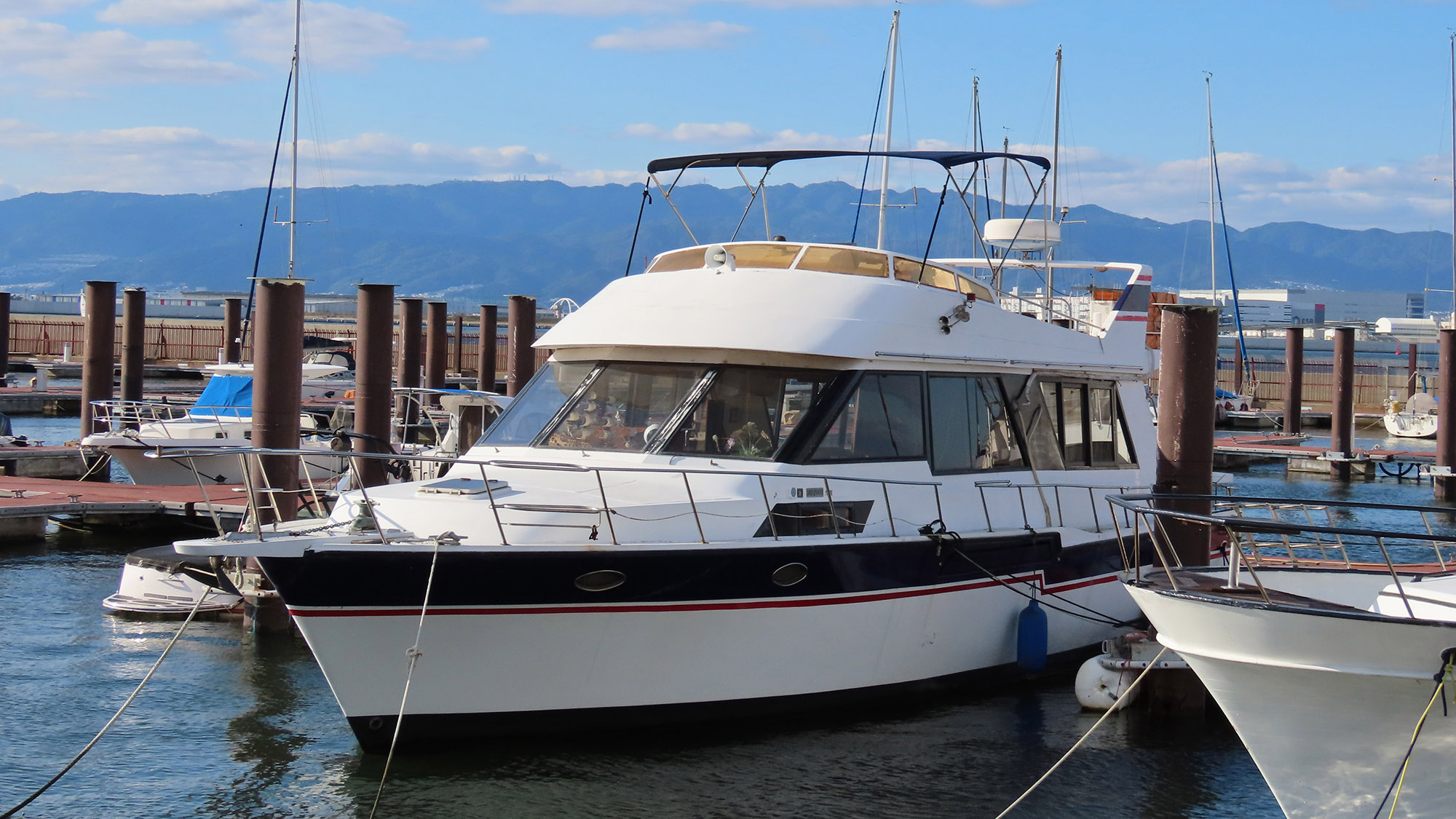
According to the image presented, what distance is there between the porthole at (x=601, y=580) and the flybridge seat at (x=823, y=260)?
328 cm

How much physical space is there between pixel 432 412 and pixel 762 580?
41.5 ft

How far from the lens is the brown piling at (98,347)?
2317 centimetres

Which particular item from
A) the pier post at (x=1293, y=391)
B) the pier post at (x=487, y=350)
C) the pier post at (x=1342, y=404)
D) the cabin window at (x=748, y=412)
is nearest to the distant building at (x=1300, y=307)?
the pier post at (x=1293, y=391)

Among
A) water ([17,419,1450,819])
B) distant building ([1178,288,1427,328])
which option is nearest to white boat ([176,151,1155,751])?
water ([17,419,1450,819])

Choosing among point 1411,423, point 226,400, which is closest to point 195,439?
point 226,400

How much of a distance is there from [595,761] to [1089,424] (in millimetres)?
5770

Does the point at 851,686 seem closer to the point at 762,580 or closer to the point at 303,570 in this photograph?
the point at 762,580

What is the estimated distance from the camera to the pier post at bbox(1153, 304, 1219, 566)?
11.9m

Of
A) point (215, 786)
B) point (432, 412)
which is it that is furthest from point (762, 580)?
point (432, 412)

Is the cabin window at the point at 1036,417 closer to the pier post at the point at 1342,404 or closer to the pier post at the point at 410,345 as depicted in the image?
the pier post at the point at 410,345

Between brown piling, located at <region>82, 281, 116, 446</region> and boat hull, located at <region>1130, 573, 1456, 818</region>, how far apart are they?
2041 centimetres

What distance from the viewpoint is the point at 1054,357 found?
11742 mm

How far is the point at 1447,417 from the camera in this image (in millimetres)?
25469

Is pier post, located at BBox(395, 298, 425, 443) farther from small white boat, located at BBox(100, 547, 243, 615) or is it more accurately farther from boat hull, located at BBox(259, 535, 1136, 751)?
boat hull, located at BBox(259, 535, 1136, 751)
